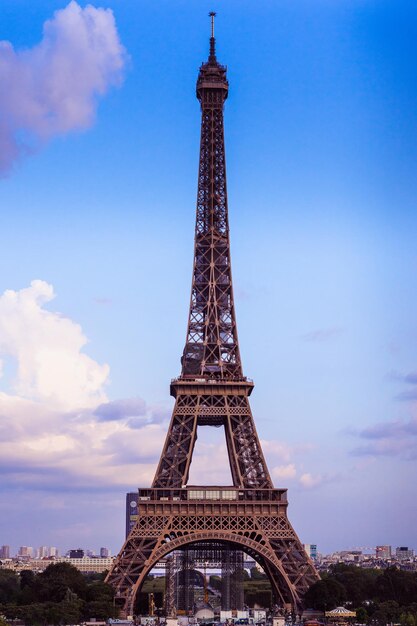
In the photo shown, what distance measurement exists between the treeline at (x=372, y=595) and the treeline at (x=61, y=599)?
18473 mm

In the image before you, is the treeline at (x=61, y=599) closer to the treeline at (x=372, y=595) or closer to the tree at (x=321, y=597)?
the tree at (x=321, y=597)

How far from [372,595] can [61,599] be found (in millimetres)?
39463

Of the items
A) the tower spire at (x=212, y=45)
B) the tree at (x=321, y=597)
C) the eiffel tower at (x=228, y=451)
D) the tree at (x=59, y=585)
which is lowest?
the tree at (x=321, y=597)

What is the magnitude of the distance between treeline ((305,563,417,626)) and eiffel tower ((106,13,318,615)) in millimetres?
2162

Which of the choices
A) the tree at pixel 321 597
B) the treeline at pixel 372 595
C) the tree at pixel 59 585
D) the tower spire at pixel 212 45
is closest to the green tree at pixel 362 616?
the treeline at pixel 372 595

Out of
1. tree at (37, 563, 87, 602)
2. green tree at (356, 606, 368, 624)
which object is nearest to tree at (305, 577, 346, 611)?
green tree at (356, 606, 368, 624)

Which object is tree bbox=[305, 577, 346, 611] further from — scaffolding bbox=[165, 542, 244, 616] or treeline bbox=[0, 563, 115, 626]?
treeline bbox=[0, 563, 115, 626]

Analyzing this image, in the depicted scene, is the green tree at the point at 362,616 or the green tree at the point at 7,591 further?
the green tree at the point at 7,591

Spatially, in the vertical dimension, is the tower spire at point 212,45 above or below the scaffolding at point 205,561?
above

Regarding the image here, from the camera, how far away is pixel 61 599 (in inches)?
3844

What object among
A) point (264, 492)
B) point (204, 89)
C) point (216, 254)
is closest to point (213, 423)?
point (264, 492)

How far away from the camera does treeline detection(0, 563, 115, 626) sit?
281ft

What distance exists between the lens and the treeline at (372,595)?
88000 millimetres

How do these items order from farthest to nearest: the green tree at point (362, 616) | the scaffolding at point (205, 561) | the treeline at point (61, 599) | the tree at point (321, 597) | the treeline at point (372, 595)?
1. the scaffolding at point (205, 561)
2. the green tree at point (362, 616)
3. the treeline at point (372, 595)
4. the tree at point (321, 597)
5. the treeline at point (61, 599)
